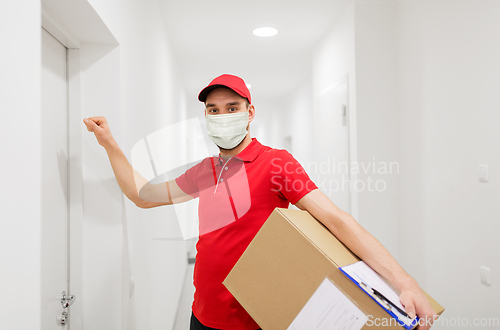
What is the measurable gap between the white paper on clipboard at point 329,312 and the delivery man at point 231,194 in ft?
0.51

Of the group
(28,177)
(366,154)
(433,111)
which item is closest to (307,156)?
(366,154)

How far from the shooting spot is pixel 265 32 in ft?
8.93

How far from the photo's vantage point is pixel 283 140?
597 cm

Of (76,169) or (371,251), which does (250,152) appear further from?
(76,169)

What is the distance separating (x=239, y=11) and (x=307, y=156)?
258 centimetres

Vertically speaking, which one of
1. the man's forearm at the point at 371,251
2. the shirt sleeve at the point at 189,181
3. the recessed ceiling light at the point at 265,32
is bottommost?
the man's forearm at the point at 371,251

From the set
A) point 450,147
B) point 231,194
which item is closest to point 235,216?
point 231,194

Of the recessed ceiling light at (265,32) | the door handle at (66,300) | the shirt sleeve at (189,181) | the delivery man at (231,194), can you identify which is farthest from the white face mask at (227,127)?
the recessed ceiling light at (265,32)

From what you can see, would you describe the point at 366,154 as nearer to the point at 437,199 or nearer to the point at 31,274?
the point at 437,199

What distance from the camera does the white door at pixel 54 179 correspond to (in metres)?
0.98

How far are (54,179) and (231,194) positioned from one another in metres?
0.57

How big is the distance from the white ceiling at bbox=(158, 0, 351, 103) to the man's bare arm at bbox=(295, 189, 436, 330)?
177 centimetres

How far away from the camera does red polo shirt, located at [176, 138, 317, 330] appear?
100cm

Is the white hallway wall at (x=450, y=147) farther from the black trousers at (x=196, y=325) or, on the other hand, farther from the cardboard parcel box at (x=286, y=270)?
the black trousers at (x=196, y=325)
